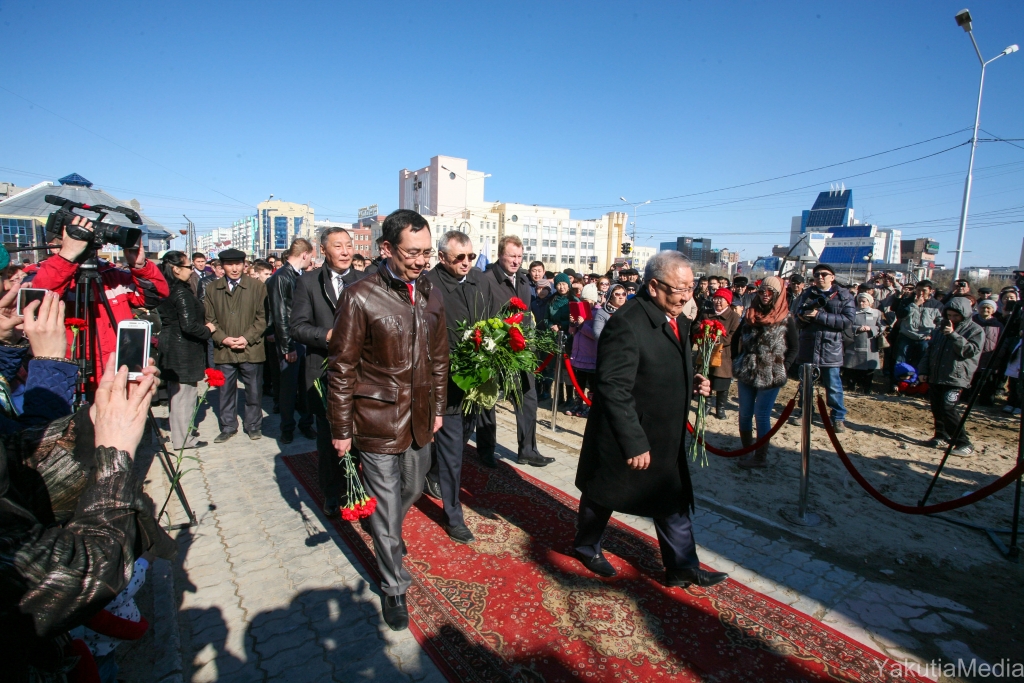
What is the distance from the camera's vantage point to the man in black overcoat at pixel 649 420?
3.15 metres

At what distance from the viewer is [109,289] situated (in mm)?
4336

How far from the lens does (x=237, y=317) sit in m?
6.35

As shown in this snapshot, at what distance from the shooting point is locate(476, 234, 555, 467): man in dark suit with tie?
5215 mm

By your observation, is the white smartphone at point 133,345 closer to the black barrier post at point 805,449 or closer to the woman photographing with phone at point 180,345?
the woman photographing with phone at point 180,345

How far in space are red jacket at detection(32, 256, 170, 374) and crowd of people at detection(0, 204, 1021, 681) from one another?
2cm

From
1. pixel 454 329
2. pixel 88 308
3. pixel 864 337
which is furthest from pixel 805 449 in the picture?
pixel 864 337

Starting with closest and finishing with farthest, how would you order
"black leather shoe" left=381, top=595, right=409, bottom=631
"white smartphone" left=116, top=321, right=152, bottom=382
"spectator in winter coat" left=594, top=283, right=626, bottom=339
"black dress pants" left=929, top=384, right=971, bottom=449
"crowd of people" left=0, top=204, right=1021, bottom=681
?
"crowd of people" left=0, top=204, right=1021, bottom=681, "white smartphone" left=116, top=321, right=152, bottom=382, "black leather shoe" left=381, top=595, right=409, bottom=631, "black dress pants" left=929, top=384, right=971, bottom=449, "spectator in winter coat" left=594, top=283, right=626, bottom=339

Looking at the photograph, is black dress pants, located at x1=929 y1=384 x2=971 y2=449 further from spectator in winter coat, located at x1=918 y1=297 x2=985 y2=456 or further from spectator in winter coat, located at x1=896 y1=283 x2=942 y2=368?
spectator in winter coat, located at x1=896 y1=283 x2=942 y2=368

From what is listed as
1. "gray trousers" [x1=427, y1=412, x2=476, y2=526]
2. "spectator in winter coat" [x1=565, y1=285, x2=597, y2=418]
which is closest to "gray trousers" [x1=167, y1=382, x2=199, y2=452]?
"gray trousers" [x1=427, y1=412, x2=476, y2=526]

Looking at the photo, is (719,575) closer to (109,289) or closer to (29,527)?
(29,527)

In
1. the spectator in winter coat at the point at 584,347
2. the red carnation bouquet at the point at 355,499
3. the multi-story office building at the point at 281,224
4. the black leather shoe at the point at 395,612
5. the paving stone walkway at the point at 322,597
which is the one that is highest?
the multi-story office building at the point at 281,224

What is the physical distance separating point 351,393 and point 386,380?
21 centimetres

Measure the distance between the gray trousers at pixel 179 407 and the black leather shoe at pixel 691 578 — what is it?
16.7 ft

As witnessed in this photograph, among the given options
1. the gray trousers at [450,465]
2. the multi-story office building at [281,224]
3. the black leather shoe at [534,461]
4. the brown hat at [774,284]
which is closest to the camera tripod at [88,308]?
the gray trousers at [450,465]
